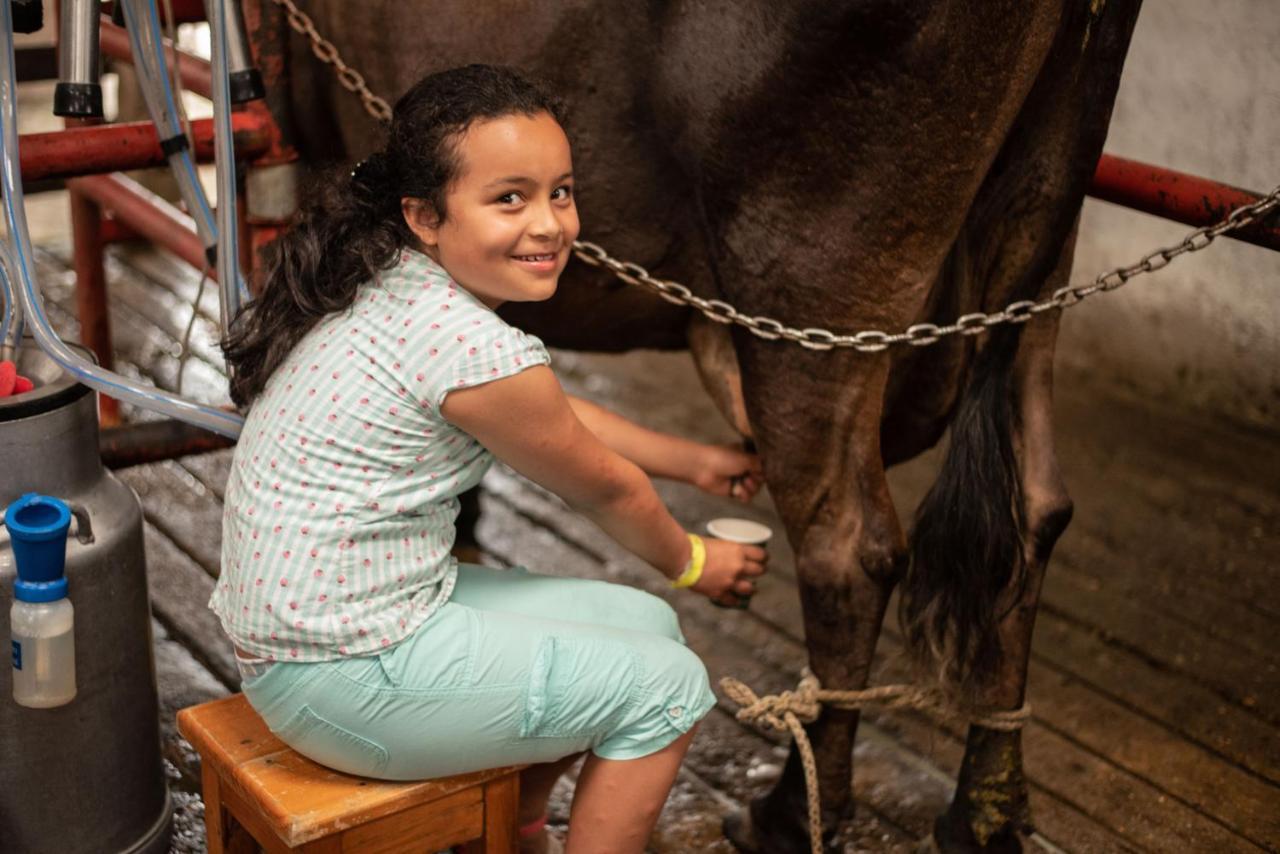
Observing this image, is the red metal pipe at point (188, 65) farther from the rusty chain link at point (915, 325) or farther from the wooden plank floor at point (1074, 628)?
the wooden plank floor at point (1074, 628)

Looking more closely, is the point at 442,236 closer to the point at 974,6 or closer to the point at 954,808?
the point at 974,6

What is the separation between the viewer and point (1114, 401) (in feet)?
14.0

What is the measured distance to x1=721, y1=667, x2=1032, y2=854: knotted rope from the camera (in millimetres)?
2168

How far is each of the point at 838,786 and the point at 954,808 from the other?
0.18m

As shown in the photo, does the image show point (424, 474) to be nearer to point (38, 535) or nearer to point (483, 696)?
→ point (483, 696)

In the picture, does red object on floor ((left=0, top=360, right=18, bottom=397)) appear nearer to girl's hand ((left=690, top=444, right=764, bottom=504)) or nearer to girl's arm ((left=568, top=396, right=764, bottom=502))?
girl's arm ((left=568, top=396, right=764, bottom=502))

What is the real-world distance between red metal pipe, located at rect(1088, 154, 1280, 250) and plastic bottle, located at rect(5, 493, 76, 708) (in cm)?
163

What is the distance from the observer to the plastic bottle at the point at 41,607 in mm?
1738

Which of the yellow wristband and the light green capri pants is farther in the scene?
the yellow wristband

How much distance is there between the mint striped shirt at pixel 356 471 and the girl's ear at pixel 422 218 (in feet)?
0.16

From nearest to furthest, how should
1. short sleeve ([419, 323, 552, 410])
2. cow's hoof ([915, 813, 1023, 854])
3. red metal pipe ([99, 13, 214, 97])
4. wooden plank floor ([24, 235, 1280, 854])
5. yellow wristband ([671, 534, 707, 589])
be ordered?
1. short sleeve ([419, 323, 552, 410])
2. yellow wristband ([671, 534, 707, 589])
3. cow's hoof ([915, 813, 1023, 854])
4. wooden plank floor ([24, 235, 1280, 854])
5. red metal pipe ([99, 13, 214, 97])

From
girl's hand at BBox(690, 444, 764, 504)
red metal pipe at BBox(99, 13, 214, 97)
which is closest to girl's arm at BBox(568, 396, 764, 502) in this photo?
girl's hand at BBox(690, 444, 764, 504)

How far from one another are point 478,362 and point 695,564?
19.9 inches

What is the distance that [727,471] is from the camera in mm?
2182
